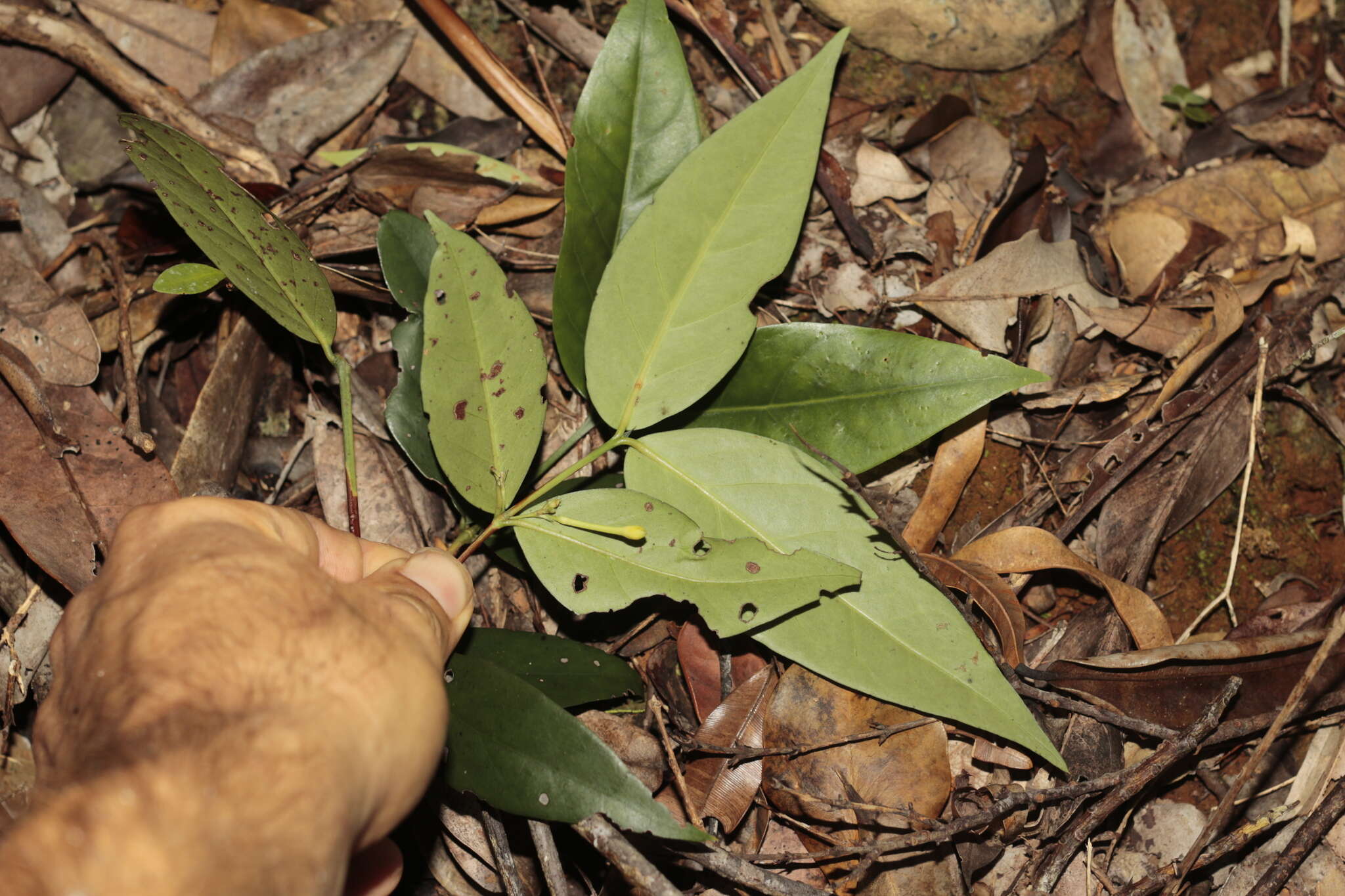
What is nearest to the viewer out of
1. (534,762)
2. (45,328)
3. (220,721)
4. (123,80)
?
(220,721)

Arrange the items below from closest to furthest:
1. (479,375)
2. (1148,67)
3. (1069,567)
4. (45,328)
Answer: (479,375) → (1069,567) → (45,328) → (1148,67)

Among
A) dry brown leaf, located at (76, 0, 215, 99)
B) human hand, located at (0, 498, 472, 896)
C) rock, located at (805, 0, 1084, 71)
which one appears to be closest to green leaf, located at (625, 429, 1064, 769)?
human hand, located at (0, 498, 472, 896)

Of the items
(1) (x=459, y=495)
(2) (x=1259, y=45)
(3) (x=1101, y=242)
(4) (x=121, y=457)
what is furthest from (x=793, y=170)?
(2) (x=1259, y=45)

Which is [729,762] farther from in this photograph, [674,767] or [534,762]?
[534,762]

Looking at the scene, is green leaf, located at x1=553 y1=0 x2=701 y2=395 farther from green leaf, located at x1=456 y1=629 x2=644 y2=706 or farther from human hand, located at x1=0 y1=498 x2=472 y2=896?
human hand, located at x1=0 y1=498 x2=472 y2=896

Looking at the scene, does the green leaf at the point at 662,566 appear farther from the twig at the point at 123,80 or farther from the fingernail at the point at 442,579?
the twig at the point at 123,80

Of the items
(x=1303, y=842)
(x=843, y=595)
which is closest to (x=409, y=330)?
(x=843, y=595)

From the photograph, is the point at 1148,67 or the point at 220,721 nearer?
the point at 220,721
